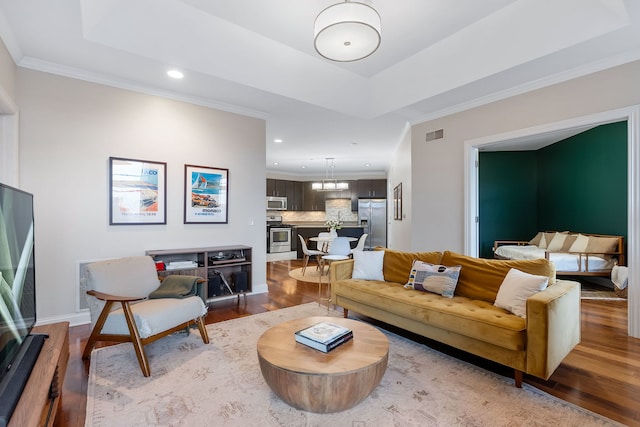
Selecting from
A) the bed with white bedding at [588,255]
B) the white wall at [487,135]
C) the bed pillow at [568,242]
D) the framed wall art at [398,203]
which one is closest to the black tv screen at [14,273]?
the white wall at [487,135]

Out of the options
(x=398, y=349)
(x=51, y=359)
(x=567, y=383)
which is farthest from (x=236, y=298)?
(x=567, y=383)

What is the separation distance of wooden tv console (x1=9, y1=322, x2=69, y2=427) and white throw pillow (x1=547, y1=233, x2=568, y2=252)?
6875 millimetres

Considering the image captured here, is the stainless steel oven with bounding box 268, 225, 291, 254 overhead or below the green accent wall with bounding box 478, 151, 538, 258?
below

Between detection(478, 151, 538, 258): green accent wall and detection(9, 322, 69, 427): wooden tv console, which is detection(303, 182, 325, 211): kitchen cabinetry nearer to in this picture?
detection(478, 151, 538, 258): green accent wall

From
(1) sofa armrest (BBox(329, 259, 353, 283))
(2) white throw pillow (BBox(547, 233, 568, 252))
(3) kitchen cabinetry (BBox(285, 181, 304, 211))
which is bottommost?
(1) sofa armrest (BBox(329, 259, 353, 283))

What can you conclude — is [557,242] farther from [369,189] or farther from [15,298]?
[15,298]

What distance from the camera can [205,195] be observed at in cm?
415

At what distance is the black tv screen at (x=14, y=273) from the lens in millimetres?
1401

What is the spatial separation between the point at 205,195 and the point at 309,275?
9.00ft

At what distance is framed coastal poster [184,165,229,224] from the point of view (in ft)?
13.2

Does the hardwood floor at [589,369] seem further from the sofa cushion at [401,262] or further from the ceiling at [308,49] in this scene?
the ceiling at [308,49]

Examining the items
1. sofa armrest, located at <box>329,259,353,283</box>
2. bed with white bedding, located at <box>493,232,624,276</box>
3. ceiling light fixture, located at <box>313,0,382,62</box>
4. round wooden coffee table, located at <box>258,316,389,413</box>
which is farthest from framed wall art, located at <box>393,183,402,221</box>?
round wooden coffee table, located at <box>258,316,389,413</box>

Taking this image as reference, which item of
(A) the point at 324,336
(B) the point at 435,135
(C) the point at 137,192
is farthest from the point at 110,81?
(B) the point at 435,135

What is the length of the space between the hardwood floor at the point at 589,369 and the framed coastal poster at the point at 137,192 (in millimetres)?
1279
